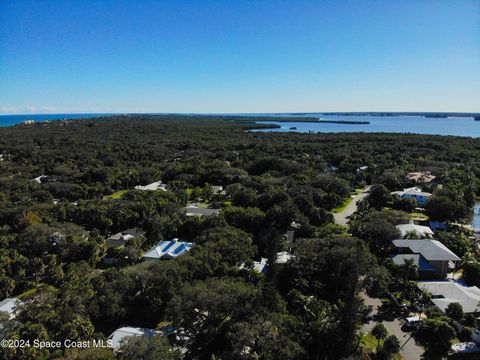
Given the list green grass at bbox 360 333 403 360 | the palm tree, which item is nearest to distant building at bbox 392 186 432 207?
green grass at bbox 360 333 403 360

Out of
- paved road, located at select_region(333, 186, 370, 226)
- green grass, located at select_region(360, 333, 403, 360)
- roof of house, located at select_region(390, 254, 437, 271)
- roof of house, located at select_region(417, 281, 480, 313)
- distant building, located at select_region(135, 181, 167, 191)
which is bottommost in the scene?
green grass, located at select_region(360, 333, 403, 360)

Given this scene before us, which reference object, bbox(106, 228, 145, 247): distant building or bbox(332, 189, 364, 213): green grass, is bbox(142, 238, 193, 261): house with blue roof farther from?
bbox(332, 189, 364, 213): green grass

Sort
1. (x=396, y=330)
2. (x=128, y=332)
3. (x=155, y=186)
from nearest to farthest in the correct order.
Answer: (x=128, y=332) → (x=396, y=330) → (x=155, y=186)

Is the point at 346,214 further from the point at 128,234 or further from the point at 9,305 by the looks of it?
the point at 9,305

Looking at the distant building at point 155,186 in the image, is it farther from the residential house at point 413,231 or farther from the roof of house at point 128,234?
the residential house at point 413,231

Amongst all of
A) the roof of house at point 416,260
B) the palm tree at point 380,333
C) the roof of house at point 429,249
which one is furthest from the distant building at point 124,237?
the roof of house at point 429,249

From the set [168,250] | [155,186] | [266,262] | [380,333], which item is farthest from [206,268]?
[155,186]
